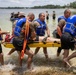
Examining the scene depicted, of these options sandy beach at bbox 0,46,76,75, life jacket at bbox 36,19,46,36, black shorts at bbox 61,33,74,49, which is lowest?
sandy beach at bbox 0,46,76,75

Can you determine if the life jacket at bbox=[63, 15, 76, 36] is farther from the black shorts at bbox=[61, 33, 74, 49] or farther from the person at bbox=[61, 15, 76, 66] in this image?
the black shorts at bbox=[61, 33, 74, 49]

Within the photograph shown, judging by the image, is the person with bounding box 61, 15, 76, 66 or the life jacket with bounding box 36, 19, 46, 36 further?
the life jacket with bounding box 36, 19, 46, 36

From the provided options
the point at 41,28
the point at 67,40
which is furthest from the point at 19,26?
the point at 67,40

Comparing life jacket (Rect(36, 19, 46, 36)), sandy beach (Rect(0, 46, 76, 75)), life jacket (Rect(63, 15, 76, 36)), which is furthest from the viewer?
life jacket (Rect(36, 19, 46, 36))

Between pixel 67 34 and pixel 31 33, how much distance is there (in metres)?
1.03

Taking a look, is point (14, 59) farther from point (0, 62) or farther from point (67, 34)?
point (67, 34)

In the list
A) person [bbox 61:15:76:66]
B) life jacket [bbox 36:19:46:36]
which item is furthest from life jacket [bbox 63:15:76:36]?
life jacket [bbox 36:19:46:36]

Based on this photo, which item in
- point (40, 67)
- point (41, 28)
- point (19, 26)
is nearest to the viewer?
point (19, 26)

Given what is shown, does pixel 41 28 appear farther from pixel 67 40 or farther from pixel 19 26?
pixel 67 40

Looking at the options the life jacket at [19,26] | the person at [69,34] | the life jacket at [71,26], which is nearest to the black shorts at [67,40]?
the person at [69,34]

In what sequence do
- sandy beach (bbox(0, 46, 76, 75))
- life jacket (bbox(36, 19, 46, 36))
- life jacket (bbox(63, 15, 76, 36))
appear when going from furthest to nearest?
life jacket (bbox(36, 19, 46, 36)), sandy beach (bbox(0, 46, 76, 75)), life jacket (bbox(63, 15, 76, 36))

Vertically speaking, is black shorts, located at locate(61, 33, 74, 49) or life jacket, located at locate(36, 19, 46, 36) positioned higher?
life jacket, located at locate(36, 19, 46, 36)

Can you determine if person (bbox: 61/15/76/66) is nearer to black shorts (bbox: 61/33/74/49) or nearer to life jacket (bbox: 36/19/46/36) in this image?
black shorts (bbox: 61/33/74/49)

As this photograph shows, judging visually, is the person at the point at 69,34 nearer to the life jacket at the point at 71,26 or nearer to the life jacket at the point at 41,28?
the life jacket at the point at 71,26
